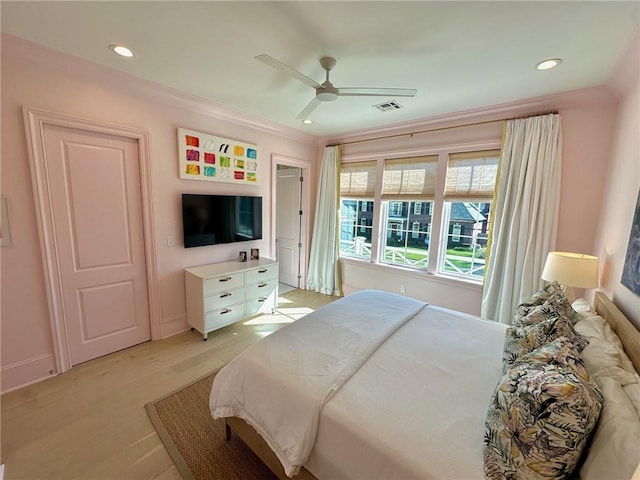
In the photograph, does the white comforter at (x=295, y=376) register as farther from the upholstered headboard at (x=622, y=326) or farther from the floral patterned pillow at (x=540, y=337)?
the upholstered headboard at (x=622, y=326)

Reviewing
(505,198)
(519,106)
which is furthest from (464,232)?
(519,106)

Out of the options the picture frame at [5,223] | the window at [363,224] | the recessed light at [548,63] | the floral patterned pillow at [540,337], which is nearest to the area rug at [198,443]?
the floral patterned pillow at [540,337]

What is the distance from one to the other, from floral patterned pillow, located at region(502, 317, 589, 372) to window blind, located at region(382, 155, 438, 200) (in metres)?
2.31

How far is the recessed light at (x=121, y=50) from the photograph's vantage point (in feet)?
6.15

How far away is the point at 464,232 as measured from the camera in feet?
10.8

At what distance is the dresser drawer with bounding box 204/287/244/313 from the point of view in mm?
2814

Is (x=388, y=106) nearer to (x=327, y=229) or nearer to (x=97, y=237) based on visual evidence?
(x=327, y=229)

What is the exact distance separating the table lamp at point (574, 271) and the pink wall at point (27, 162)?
11.3 ft

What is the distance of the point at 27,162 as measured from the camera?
1964mm

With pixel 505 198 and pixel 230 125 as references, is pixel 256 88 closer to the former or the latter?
pixel 230 125

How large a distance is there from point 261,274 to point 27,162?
7.33 feet

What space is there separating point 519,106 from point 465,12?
1758mm

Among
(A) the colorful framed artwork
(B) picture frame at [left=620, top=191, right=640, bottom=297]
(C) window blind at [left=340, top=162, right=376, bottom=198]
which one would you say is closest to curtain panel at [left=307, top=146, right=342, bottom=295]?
(C) window blind at [left=340, top=162, right=376, bottom=198]

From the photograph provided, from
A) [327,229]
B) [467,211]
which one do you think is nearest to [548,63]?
[467,211]
